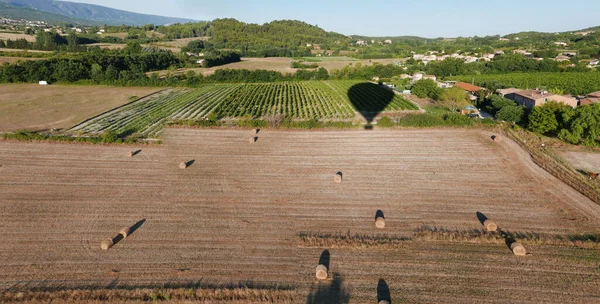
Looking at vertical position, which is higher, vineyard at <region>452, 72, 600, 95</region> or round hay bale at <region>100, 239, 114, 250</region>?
vineyard at <region>452, 72, 600, 95</region>

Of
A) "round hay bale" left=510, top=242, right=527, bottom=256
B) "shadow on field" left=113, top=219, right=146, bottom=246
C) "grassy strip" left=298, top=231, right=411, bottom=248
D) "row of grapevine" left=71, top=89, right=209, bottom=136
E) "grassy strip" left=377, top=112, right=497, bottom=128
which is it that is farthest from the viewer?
"row of grapevine" left=71, top=89, right=209, bottom=136

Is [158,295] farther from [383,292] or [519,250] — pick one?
[519,250]

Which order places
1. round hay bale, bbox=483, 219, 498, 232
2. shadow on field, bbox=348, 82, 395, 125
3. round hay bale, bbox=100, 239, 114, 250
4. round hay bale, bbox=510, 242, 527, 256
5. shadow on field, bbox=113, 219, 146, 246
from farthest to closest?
shadow on field, bbox=348, 82, 395, 125
round hay bale, bbox=483, 219, 498, 232
shadow on field, bbox=113, 219, 146, 246
round hay bale, bbox=100, 239, 114, 250
round hay bale, bbox=510, 242, 527, 256

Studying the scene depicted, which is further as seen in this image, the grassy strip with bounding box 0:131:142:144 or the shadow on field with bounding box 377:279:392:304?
the grassy strip with bounding box 0:131:142:144

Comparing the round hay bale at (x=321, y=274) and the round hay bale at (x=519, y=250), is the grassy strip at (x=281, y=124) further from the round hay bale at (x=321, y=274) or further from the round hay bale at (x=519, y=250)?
the round hay bale at (x=321, y=274)

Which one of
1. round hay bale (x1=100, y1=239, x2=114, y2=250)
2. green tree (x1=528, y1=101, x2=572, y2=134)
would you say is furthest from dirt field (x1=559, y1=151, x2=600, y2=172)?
round hay bale (x1=100, y1=239, x2=114, y2=250)

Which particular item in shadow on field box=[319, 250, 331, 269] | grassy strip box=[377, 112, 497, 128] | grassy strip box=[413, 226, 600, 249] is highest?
grassy strip box=[377, 112, 497, 128]

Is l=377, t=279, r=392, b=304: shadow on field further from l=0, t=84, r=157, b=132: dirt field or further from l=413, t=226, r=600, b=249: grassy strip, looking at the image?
l=0, t=84, r=157, b=132: dirt field

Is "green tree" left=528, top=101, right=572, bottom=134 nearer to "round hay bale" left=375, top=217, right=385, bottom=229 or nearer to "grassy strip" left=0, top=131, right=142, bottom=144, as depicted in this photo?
"round hay bale" left=375, top=217, right=385, bottom=229
